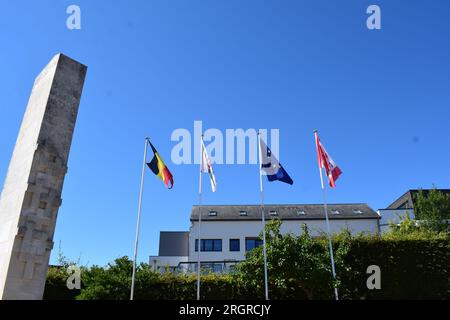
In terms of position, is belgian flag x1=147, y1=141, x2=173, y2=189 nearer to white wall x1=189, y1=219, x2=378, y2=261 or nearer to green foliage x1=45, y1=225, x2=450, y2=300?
green foliage x1=45, y1=225, x2=450, y2=300

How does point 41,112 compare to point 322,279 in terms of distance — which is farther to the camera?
point 322,279

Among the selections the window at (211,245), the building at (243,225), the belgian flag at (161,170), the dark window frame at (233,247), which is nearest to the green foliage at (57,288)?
the belgian flag at (161,170)

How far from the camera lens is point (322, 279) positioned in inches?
906

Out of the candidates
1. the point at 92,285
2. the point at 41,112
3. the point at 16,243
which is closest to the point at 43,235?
the point at 16,243

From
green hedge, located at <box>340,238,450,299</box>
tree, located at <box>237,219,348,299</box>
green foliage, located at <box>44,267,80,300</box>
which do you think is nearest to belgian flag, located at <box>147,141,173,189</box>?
tree, located at <box>237,219,348,299</box>

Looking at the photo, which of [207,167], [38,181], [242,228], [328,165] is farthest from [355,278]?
[242,228]

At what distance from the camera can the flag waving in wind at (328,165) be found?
898 inches

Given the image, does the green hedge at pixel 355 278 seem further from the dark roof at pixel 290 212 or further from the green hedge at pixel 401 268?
the dark roof at pixel 290 212

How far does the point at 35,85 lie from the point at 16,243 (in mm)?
6990

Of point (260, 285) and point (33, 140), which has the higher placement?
point (33, 140)

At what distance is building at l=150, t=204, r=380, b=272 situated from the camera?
50.5 m

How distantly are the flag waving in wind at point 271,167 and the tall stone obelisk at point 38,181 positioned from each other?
11.9 m

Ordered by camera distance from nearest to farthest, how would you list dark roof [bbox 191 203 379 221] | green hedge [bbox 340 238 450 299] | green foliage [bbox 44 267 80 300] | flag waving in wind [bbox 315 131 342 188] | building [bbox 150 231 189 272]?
flag waving in wind [bbox 315 131 342 188] < green hedge [bbox 340 238 450 299] < green foliage [bbox 44 267 80 300] < dark roof [bbox 191 203 379 221] < building [bbox 150 231 189 272]
